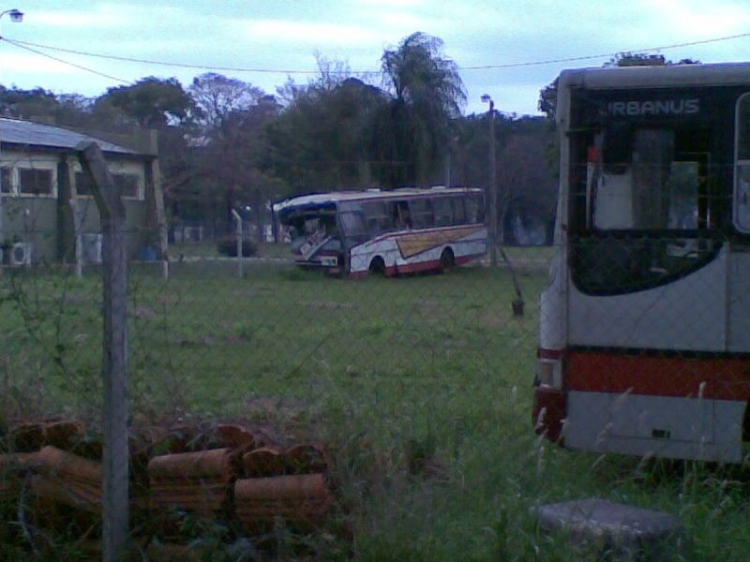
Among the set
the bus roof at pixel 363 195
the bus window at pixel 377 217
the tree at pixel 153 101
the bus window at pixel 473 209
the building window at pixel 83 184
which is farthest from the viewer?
the bus window at pixel 473 209

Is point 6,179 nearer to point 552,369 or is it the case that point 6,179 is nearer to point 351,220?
point 552,369

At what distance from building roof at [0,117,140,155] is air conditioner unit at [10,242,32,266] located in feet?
2.67

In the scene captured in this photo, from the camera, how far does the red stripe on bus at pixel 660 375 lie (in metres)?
6.88

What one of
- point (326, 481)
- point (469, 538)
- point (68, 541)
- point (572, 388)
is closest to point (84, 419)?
point (68, 541)

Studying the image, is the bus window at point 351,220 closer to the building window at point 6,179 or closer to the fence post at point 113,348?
the building window at point 6,179

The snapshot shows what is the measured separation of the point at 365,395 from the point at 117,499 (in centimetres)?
171

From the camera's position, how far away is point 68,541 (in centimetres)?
564

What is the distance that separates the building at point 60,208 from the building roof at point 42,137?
7cm

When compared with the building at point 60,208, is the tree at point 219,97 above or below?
above

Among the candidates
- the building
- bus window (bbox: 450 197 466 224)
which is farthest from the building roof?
bus window (bbox: 450 197 466 224)

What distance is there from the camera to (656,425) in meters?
7.00

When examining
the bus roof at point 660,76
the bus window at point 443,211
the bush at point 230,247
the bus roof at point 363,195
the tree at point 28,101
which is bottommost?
the bush at point 230,247

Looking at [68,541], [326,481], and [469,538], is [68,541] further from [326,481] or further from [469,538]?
[469,538]

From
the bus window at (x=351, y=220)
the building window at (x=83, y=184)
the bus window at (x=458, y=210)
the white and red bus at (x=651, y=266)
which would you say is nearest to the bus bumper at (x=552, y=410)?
the white and red bus at (x=651, y=266)
